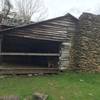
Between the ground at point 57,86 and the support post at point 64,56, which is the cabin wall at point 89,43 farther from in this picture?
the ground at point 57,86

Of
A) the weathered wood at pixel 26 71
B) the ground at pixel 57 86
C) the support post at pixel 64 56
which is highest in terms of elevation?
the support post at pixel 64 56

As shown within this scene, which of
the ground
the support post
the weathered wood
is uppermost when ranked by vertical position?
the support post

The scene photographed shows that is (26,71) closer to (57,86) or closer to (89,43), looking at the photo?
(57,86)

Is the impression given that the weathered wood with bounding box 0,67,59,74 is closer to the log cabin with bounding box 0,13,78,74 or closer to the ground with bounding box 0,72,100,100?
the log cabin with bounding box 0,13,78,74

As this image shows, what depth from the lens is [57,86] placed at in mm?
12516

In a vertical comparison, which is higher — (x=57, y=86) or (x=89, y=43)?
(x=89, y=43)

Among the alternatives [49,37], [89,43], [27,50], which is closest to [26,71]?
[49,37]

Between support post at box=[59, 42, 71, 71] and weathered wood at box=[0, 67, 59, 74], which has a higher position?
support post at box=[59, 42, 71, 71]

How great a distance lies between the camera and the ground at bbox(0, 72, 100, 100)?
11070mm

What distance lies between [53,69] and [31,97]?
5.69 meters

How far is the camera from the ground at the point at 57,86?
11070mm

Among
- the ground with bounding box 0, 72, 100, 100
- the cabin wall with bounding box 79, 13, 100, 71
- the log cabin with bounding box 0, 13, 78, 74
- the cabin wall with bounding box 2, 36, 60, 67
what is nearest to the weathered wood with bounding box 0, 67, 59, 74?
the log cabin with bounding box 0, 13, 78, 74

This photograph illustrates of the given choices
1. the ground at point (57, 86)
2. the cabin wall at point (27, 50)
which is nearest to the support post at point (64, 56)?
the ground at point (57, 86)

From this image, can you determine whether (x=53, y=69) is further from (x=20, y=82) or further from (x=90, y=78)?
(x=20, y=82)
